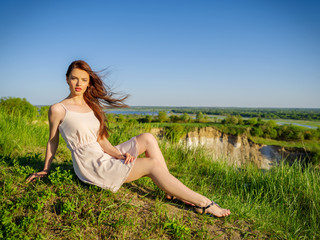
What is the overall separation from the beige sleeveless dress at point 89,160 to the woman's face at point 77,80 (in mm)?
267

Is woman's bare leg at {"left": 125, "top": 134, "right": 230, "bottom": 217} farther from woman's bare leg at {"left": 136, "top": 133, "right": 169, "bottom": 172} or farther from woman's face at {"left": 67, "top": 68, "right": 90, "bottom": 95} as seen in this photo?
woman's face at {"left": 67, "top": 68, "right": 90, "bottom": 95}

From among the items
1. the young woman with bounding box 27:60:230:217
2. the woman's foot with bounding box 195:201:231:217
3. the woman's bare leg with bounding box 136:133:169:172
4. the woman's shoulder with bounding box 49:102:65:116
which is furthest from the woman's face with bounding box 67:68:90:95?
the woman's foot with bounding box 195:201:231:217

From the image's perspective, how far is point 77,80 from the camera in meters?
2.30

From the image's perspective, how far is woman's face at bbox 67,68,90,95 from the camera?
2.28 metres

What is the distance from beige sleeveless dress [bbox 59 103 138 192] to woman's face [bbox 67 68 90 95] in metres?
0.27

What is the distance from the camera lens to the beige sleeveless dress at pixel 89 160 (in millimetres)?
2111

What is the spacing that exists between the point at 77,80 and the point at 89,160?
0.90 metres

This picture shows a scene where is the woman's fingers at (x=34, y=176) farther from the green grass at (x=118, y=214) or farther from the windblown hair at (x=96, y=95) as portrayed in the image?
the windblown hair at (x=96, y=95)

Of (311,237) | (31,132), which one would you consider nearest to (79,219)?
(311,237)

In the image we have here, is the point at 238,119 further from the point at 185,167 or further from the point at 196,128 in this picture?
the point at 185,167

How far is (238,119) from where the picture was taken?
37000 millimetres

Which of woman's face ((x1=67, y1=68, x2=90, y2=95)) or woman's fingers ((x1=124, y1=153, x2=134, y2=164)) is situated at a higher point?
woman's face ((x1=67, y1=68, x2=90, y2=95))

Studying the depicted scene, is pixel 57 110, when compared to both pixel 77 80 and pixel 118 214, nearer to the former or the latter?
pixel 77 80

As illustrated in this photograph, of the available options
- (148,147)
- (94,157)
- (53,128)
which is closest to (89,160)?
(94,157)
